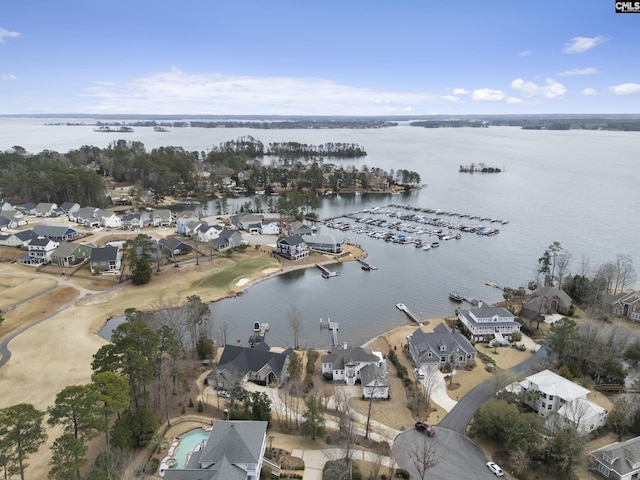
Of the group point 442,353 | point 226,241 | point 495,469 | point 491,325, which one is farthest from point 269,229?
point 495,469

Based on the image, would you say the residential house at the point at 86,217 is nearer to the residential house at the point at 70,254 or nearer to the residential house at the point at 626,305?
the residential house at the point at 70,254

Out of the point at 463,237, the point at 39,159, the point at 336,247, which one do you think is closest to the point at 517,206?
the point at 463,237

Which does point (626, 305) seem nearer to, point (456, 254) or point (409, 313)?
point (409, 313)

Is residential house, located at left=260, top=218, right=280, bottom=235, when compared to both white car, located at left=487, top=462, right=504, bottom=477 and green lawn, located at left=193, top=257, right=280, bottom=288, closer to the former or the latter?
green lawn, located at left=193, top=257, right=280, bottom=288

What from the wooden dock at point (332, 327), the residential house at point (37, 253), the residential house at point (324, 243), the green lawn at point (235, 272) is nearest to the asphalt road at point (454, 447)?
the wooden dock at point (332, 327)

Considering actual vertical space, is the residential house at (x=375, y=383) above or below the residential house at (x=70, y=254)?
below

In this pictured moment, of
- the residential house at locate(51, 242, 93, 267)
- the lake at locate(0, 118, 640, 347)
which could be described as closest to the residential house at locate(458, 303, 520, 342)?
the lake at locate(0, 118, 640, 347)
